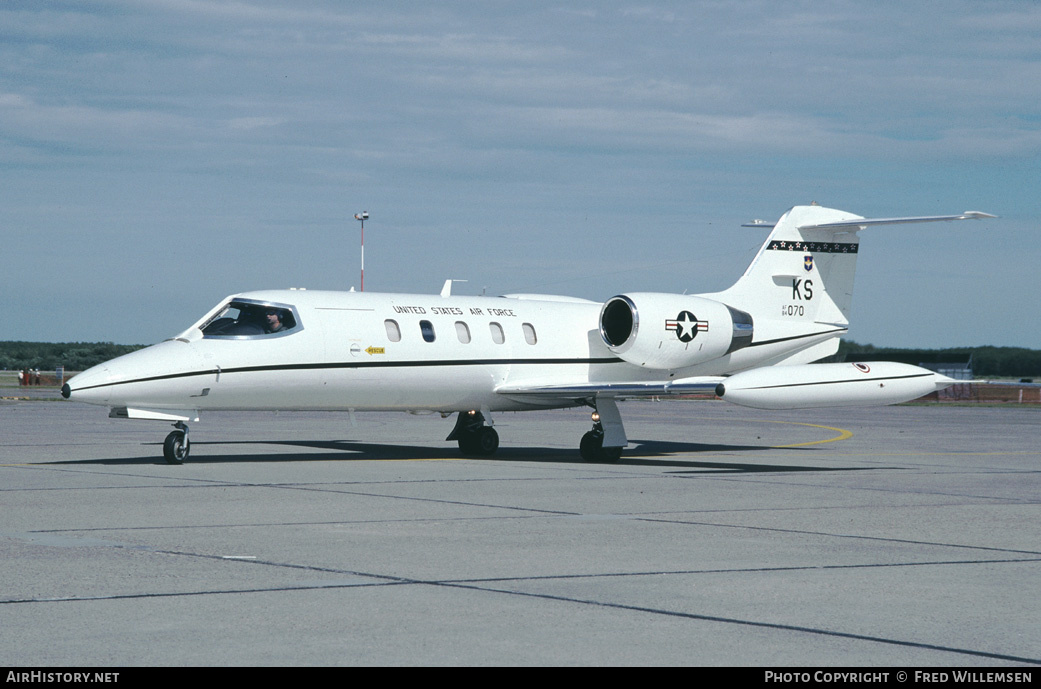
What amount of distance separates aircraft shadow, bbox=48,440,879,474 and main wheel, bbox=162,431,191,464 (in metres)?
0.81

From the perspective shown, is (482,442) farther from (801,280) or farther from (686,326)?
(801,280)

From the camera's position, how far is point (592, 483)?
16.5 meters

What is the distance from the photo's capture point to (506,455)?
22547 millimetres

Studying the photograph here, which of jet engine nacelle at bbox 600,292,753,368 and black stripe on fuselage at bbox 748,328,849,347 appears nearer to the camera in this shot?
jet engine nacelle at bbox 600,292,753,368

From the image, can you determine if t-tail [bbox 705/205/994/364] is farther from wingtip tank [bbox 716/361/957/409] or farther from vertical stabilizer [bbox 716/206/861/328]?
wingtip tank [bbox 716/361/957/409]

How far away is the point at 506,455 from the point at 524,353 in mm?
1921

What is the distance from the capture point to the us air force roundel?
A: 22.5m

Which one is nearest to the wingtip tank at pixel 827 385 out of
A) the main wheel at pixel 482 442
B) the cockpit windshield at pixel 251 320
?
the main wheel at pixel 482 442

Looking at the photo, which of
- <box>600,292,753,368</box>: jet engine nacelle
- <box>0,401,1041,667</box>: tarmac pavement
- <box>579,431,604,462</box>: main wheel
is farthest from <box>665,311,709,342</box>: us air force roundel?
<box>0,401,1041,667</box>: tarmac pavement

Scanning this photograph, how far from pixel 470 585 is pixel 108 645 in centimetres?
263

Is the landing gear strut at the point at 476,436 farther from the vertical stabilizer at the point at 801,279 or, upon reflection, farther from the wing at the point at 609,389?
the vertical stabilizer at the point at 801,279

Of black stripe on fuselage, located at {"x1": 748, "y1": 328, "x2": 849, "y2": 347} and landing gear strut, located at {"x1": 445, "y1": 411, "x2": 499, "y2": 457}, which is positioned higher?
black stripe on fuselage, located at {"x1": 748, "y1": 328, "x2": 849, "y2": 347}

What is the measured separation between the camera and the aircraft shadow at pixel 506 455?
1934cm

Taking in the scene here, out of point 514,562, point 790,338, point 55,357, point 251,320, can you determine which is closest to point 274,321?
point 251,320
